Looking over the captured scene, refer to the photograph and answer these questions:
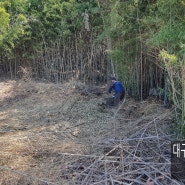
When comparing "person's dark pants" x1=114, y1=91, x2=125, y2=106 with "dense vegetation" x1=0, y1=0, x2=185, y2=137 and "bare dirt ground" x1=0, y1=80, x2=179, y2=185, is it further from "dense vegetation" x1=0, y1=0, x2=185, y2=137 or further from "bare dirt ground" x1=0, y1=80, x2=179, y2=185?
"dense vegetation" x1=0, y1=0, x2=185, y2=137

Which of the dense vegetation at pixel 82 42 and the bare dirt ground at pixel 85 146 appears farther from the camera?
the dense vegetation at pixel 82 42

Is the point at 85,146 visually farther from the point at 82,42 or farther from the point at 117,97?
the point at 82,42

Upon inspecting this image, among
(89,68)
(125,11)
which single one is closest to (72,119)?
(125,11)

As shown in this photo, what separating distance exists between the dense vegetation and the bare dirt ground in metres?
1.10

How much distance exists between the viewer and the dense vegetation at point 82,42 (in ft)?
19.5

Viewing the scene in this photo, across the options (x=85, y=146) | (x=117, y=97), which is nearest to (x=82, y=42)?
(x=117, y=97)

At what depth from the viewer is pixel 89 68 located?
8898 millimetres

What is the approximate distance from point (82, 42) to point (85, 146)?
19.8 feet

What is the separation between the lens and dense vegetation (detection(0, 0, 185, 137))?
5.93 metres

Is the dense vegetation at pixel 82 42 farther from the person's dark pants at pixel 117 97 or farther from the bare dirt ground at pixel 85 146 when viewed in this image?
the bare dirt ground at pixel 85 146

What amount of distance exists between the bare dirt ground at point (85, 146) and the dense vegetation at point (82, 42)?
1096 millimetres

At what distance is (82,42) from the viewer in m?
9.10

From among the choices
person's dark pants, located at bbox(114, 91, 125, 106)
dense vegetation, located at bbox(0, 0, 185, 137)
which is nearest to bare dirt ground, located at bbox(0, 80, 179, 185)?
person's dark pants, located at bbox(114, 91, 125, 106)

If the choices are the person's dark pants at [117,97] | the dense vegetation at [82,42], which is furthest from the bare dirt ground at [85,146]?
the dense vegetation at [82,42]
